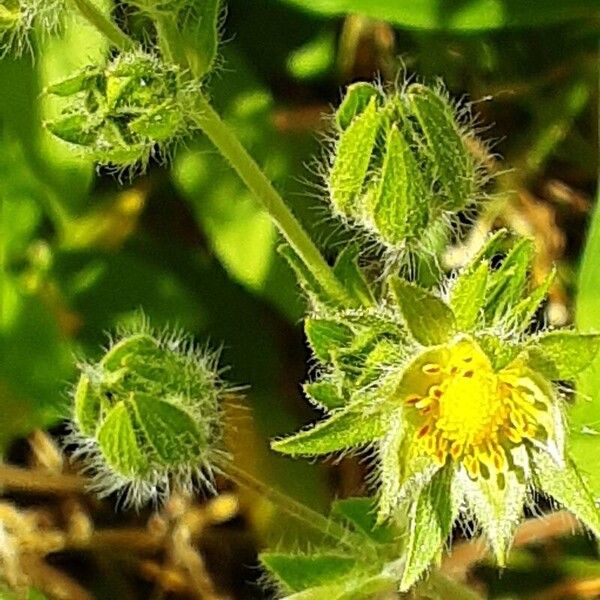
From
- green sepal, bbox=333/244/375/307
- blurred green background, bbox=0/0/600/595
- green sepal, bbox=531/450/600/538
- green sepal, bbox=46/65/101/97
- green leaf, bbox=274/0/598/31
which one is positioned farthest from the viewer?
blurred green background, bbox=0/0/600/595

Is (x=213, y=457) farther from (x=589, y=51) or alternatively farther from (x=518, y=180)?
(x=589, y=51)

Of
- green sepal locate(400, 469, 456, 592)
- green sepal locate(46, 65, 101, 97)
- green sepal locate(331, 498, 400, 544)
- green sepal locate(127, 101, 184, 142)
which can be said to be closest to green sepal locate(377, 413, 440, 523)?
green sepal locate(400, 469, 456, 592)

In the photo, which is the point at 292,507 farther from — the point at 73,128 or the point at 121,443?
the point at 73,128

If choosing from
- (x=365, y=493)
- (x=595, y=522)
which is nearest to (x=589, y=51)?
(x=365, y=493)

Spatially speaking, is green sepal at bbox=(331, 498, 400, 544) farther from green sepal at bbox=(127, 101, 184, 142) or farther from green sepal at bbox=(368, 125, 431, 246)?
green sepal at bbox=(127, 101, 184, 142)

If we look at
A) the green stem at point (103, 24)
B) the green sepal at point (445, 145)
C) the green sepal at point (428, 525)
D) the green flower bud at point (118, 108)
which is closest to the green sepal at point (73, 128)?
the green flower bud at point (118, 108)
